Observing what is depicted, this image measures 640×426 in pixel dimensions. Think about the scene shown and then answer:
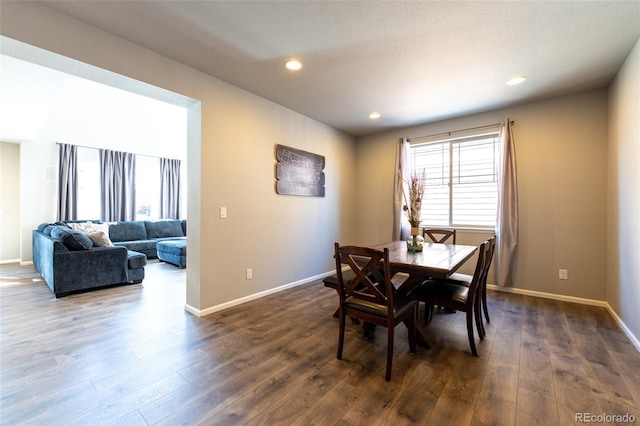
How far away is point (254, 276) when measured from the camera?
3.38 metres

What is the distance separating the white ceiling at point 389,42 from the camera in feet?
6.15

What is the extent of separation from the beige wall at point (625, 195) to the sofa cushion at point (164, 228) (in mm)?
8097

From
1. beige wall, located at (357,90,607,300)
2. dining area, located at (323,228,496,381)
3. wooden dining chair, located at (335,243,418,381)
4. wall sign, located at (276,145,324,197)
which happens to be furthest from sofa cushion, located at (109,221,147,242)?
beige wall, located at (357,90,607,300)

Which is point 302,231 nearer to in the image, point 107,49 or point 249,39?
point 249,39

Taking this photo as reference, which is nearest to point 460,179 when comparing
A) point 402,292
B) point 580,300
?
point 580,300

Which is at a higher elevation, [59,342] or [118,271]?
[118,271]

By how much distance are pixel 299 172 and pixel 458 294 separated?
2628 mm

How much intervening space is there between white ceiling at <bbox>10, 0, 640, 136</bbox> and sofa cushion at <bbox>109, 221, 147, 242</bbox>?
16.8 ft

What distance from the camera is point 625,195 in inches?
98.8

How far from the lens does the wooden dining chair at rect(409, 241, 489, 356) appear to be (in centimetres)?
208

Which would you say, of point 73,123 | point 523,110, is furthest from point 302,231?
point 73,123

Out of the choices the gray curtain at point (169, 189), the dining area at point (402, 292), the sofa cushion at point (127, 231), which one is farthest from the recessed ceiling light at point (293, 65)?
the gray curtain at point (169, 189)

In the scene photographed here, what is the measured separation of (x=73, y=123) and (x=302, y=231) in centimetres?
495

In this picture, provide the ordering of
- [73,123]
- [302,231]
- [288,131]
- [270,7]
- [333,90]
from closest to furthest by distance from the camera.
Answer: [270,7] → [333,90] → [288,131] → [302,231] → [73,123]
